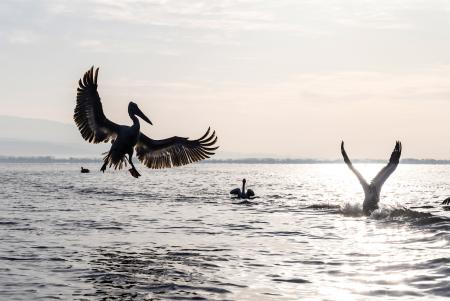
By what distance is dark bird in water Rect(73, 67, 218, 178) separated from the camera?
667 inches

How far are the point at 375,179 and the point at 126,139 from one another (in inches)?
615

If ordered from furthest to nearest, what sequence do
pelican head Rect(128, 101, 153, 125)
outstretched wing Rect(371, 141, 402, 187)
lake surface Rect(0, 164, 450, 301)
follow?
outstretched wing Rect(371, 141, 402, 187), pelican head Rect(128, 101, 153, 125), lake surface Rect(0, 164, 450, 301)

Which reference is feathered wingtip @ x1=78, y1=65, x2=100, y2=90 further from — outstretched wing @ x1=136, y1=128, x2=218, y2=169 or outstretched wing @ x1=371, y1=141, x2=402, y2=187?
outstretched wing @ x1=371, y1=141, x2=402, y2=187

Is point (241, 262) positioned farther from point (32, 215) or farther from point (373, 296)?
point (32, 215)

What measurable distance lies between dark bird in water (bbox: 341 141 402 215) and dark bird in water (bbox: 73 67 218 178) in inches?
444

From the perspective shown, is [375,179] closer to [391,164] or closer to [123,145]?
[391,164]

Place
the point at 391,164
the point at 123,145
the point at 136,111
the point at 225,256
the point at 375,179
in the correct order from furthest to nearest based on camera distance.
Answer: the point at 375,179 → the point at 391,164 → the point at 225,256 → the point at 136,111 → the point at 123,145

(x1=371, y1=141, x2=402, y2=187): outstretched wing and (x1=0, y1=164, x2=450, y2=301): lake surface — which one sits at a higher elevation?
(x1=371, y1=141, x2=402, y2=187): outstretched wing

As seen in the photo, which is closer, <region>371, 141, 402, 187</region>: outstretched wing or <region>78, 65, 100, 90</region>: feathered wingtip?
<region>78, 65, 100, 90</region>: feathered wingtip

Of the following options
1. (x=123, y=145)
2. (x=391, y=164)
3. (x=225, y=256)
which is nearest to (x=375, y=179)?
(x=391, y=164)

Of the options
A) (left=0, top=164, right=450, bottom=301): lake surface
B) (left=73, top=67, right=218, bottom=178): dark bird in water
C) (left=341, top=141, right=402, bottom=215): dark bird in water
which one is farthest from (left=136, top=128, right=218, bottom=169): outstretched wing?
(left=341, top=141, right=402, bottom=215): dark bird in water

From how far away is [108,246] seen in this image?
2114 centimetres

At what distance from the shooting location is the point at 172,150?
1939cm

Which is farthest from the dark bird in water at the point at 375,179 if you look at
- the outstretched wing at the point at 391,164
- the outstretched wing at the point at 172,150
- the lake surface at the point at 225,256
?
the outstretched wing at the point at 172,150
